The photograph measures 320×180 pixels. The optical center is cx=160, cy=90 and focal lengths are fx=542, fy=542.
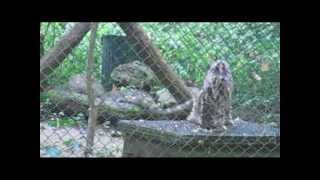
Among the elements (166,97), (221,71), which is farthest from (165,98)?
(221,71)

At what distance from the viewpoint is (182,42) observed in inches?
167

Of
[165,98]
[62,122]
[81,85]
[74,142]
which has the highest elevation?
[81,85]

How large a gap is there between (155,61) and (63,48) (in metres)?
0.73

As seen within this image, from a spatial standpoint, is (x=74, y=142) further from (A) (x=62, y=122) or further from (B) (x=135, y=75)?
(B) (x=135, y=75)

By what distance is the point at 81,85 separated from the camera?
4.54 metres

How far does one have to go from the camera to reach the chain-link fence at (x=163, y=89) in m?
4.09

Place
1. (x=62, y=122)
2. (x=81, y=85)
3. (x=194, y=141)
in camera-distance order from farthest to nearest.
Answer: (x=81, y=85) → (x=62, y=122) → (x=194, y=141)

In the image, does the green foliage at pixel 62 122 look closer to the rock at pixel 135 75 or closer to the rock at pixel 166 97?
the rock at pixel 135 75

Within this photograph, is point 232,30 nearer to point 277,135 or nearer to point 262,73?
point 262,73

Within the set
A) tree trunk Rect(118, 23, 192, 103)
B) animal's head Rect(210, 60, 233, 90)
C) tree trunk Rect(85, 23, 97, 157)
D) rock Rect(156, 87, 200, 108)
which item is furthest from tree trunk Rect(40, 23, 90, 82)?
animal's head Rect(210, 60, 233, 90)

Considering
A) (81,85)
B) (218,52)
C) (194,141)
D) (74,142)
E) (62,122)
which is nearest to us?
(194,141)

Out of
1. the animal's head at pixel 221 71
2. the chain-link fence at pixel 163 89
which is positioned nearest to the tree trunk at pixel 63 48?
the chain-link fence at pixel 163 89

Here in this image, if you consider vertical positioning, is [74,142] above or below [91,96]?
below

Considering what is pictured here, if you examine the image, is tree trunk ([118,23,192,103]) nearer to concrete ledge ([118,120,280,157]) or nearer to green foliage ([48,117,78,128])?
concrete ledge ([118,120,280,157])
